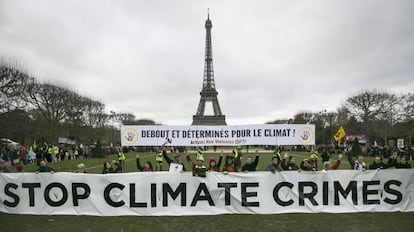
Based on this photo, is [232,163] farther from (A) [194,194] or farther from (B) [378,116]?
(B) [378,116]

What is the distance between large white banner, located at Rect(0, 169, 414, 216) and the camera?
9758mm

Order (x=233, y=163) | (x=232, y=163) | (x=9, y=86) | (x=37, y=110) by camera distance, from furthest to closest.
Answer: (x=37, y=110) < (x=9, y=86) < (x=233, y=163) < (x=232, y=163)

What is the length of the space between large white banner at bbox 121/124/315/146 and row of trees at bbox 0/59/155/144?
26207mm

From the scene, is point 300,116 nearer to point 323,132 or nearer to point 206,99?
point 323,132

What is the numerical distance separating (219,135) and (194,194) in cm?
439

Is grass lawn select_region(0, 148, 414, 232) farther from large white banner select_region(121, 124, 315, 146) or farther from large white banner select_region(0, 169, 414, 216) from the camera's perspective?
large white banner select_region(121, 124, 315, 146)

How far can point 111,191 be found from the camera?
9750 mm

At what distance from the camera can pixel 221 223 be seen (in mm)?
9055

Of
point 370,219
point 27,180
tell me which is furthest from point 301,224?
point 27,180

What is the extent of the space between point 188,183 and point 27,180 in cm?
470

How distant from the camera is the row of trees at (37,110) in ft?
114

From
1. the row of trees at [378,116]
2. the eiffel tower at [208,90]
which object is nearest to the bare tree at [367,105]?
the row of trees at [378,116]

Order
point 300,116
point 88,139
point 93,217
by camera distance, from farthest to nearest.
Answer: point 300,116
point 88,139
point 93,217

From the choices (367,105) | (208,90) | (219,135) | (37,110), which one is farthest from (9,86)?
(208,90)
